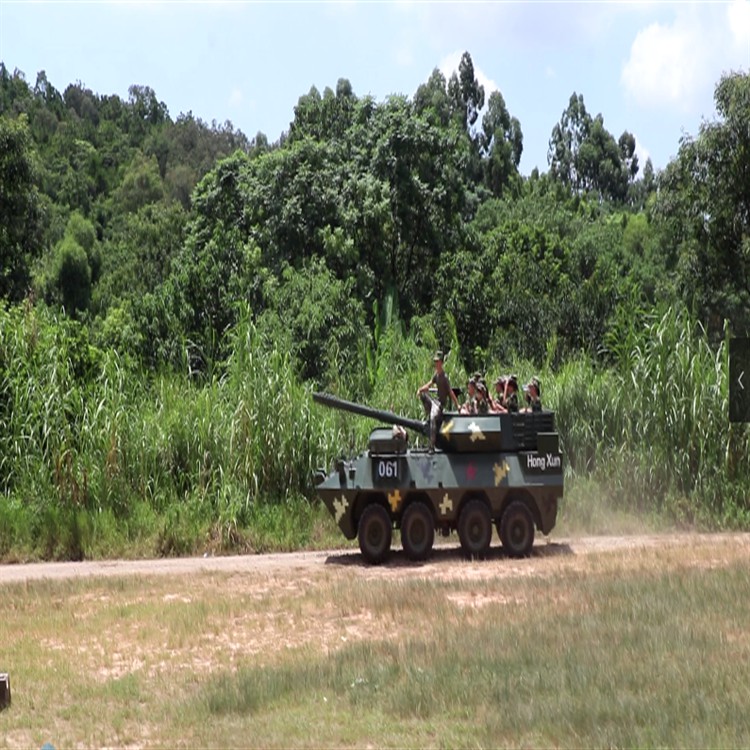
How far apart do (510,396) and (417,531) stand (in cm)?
227

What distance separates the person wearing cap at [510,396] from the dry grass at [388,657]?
253 cm

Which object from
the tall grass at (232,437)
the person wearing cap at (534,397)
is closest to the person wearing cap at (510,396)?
the person wearing cap at (534,397)

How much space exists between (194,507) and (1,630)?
613 centimetres

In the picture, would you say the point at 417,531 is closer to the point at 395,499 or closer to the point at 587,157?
the point at 395,499

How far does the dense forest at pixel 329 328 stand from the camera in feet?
63.0

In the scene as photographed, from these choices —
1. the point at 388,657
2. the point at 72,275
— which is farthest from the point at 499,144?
the point at 388,657

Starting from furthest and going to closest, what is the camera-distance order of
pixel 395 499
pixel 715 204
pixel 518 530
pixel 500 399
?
pixel 715 204 → pixel 500 399 → pixel 518 530 → pixel 395 499

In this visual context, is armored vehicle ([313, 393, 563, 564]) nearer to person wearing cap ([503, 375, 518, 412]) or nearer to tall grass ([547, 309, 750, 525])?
person wearing cap ([503, 375, 518, 412])

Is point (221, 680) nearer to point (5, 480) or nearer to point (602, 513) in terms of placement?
point (5, 480)

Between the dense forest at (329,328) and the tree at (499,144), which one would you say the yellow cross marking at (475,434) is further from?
the tree at (499,144)

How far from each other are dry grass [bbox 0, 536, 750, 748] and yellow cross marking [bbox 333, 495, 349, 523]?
993 millimetres

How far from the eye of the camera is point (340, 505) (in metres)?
16.8

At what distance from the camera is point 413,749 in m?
8.28

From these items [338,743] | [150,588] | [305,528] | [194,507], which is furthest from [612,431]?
[338,743]
